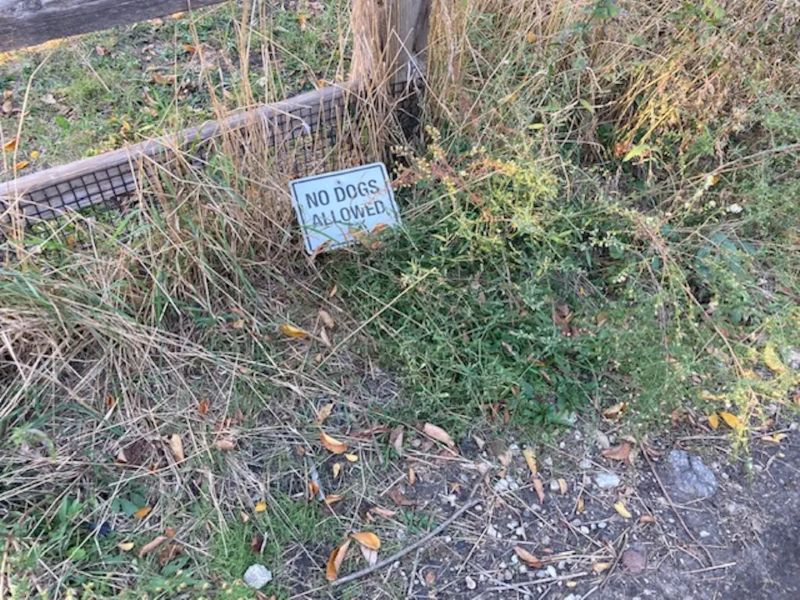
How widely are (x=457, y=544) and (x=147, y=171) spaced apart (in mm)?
1412

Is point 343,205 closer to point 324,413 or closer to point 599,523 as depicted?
point 324,413

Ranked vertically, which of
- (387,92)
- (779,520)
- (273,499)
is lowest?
(779,520)

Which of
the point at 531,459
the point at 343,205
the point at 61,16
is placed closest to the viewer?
the point at 61,16

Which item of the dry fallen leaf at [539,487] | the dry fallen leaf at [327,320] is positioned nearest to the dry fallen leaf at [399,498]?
the dry fallen leaf at [539,487]

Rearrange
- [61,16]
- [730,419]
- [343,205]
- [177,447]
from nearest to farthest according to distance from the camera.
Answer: [61,16]
[177,447]
[730,419]
[343,205]

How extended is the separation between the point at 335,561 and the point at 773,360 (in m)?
1.40

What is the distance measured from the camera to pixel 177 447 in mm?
1841

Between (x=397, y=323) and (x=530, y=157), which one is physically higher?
(x=530, y=157)

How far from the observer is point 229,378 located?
1985 mm

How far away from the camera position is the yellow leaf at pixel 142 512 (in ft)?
5.71

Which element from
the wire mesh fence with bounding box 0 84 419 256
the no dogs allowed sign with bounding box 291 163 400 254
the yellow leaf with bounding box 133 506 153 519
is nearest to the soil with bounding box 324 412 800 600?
the yellow leaf with bounding box 133 506 153 519

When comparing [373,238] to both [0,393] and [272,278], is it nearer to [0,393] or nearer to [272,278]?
[272,278]

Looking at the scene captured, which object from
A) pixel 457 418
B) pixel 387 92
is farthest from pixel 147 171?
pixel 457 418

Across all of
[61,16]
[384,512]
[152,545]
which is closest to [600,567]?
[384,512]
